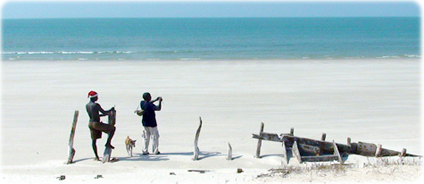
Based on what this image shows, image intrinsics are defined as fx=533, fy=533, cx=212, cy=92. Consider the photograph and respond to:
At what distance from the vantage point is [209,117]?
17.5 metres

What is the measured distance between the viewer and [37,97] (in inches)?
859

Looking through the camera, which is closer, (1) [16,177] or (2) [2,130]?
(1) [16,177]

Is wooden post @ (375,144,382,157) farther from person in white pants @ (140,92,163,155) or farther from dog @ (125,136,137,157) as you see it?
dog @ (125,136,137,157)

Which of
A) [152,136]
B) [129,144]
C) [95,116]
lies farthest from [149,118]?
[95,116]

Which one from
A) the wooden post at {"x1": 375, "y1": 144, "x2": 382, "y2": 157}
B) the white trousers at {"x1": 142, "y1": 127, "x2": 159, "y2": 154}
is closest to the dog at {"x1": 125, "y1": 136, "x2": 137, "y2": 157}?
the white trousers at {"x1": 142, "y1": 127, "x2": 159, "y2": 154}

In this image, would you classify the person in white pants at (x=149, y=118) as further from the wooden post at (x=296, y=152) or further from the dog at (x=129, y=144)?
the wooden post at (x=296, y=152)

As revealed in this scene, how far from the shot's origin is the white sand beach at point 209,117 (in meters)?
10.9

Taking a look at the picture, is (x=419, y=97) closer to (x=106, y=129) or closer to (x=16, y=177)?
(x=106, y=129)

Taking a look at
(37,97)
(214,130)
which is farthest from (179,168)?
(37,97)

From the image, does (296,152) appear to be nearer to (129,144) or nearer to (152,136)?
(152,136)

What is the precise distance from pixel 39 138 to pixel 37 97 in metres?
7.78

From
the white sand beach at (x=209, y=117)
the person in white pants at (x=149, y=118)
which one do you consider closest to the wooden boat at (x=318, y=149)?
the white sand beach at (x=209, y=117)

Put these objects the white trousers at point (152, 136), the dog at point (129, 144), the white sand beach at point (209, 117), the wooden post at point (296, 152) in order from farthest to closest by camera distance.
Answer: the white trousers at point (152, 136)
the dog at point (129, 144)
the wooden post at point (296, 152)
the white sand beach at point (209, 117)

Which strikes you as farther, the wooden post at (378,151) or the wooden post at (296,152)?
the wooden post at (378,151)
